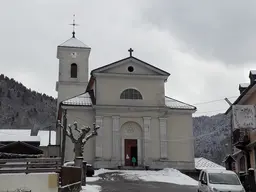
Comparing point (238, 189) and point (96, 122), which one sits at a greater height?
point (96, 122)

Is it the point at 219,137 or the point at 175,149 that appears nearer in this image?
the point at 175,149

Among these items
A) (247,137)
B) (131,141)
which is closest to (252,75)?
(247,137)

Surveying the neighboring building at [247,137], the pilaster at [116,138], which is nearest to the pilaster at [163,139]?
the pilaster at [116,138]

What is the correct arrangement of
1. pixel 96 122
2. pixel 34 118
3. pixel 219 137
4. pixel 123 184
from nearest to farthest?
pixel 123 184 < pixel 96 122 < pixel 219 137 < pixel 34 118

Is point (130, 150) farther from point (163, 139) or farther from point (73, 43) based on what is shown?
point (73, 43)

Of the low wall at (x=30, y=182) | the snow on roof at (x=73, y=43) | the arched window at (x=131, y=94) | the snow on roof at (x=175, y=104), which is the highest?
the snow on roof at (x=73, y=43)

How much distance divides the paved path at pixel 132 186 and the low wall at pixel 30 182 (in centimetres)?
426

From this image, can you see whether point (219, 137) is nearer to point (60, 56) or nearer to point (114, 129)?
point (60, 56)

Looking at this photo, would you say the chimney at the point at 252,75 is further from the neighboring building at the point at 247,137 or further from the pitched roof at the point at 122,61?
the pitched roof at the point at 122,61

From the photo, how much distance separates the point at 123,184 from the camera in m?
26.0

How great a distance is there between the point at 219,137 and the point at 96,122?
59.9 metres

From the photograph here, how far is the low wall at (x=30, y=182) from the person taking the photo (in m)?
18.7

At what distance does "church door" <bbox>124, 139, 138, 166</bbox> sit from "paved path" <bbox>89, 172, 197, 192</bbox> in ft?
25.5

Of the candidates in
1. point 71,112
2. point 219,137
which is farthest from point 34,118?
point 71,112
